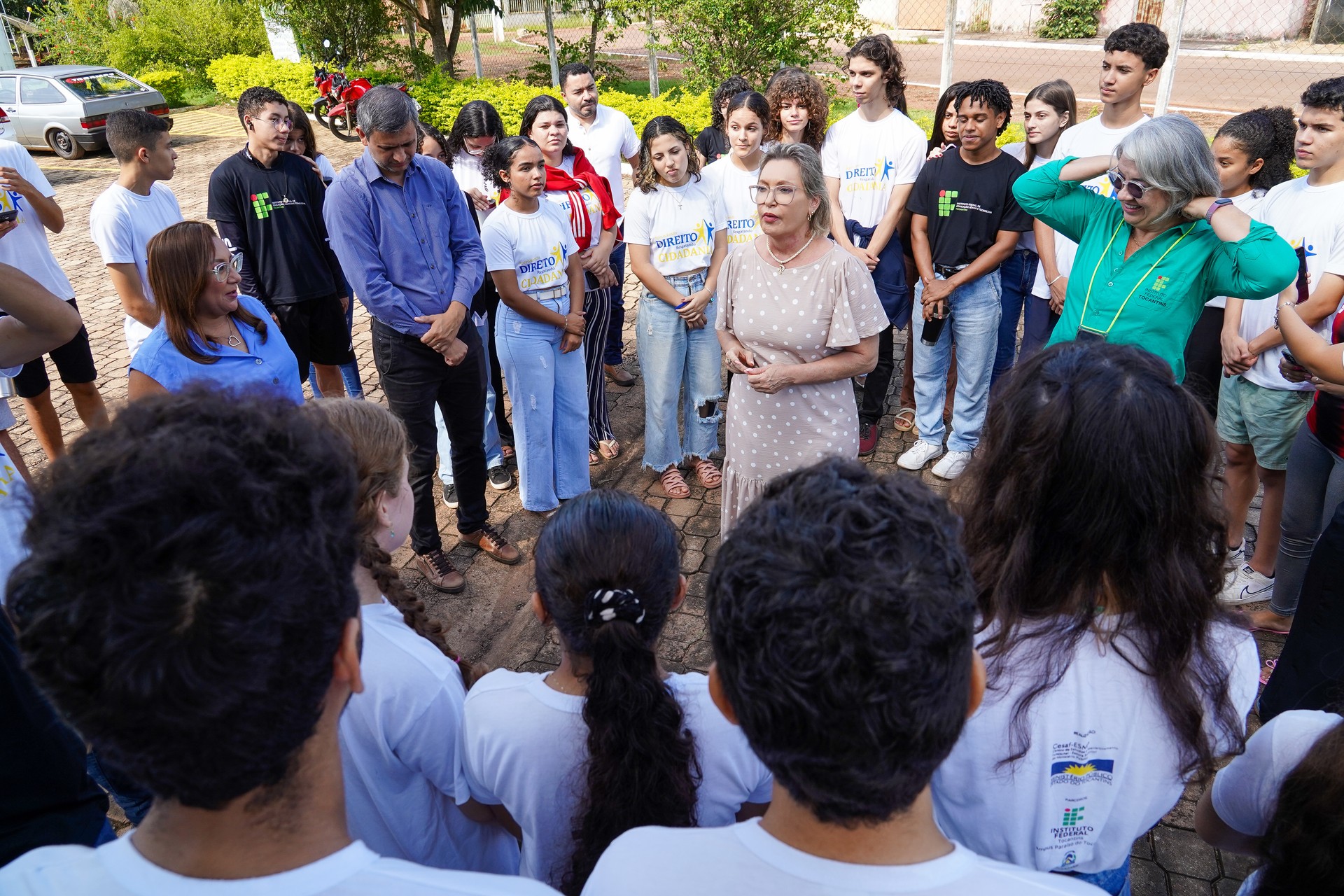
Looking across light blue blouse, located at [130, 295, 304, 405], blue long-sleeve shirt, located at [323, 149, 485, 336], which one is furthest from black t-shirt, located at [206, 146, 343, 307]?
light blue blouse, located at [130, 295, 304, 405]

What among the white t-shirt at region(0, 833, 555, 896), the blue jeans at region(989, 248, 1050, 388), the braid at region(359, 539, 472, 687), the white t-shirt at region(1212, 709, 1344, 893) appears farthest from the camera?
the blue jeans at region(989, 248, 1050, 388)

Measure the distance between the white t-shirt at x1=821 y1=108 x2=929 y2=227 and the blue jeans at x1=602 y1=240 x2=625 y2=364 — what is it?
1.53 m

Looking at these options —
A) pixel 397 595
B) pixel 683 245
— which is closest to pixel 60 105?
pixel 683 245

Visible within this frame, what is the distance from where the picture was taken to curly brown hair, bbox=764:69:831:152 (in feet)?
16.9

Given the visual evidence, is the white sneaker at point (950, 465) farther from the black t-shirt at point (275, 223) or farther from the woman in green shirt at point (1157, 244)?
the black t-shirt at point (275, 223)

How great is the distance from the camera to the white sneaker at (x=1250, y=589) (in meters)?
3.78

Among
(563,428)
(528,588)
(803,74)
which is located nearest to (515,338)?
(563,428)

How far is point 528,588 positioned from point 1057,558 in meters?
2.97

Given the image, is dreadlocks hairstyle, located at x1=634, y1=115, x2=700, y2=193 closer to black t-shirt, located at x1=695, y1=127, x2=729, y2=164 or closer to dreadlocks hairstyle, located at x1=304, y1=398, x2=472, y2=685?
black t-shirt, located at x1=695, y1=127, x2=729, y2=164

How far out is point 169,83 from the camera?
2056 centimetres

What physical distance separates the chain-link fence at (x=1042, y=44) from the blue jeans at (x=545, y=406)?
5.04m

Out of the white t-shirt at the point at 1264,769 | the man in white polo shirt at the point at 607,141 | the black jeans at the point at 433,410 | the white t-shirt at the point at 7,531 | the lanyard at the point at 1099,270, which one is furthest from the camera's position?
the man in white polo shirt at the point at 607,141

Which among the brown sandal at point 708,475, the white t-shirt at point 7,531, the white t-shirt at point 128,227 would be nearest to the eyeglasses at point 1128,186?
the brown sandal at point 708,475

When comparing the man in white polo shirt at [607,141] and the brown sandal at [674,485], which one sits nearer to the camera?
the brown sandal at [674,485]
